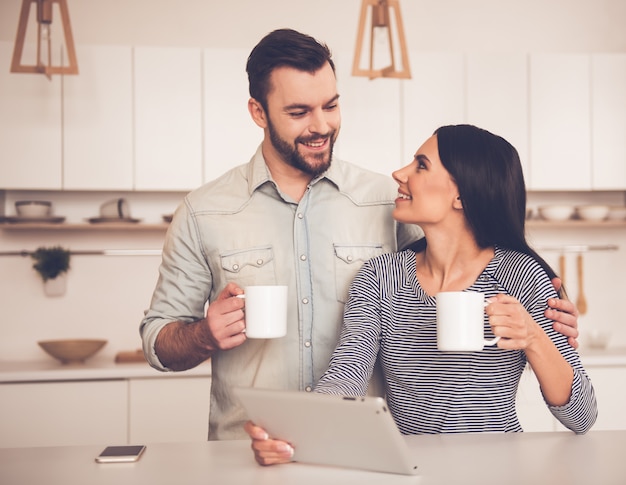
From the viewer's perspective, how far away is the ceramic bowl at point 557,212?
4.18m

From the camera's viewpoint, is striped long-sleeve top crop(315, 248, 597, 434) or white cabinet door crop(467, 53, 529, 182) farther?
white cabinet door crop(467, 53, 529, 182)

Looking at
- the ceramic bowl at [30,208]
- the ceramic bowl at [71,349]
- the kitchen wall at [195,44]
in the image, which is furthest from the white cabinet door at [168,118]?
the ceramic bowl at [71,349]

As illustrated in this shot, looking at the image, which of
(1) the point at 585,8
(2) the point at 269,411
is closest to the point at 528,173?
(1) the point at 585,8

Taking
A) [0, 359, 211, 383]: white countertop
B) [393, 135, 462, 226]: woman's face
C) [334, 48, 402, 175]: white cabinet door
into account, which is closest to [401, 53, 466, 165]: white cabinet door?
[334, 48, 402, 175]: white cabinet door

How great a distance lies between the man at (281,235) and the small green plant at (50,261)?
82.7 inches

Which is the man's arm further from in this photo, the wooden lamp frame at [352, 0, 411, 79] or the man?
the wooden lamp frame at [352, 0, 411, 79]

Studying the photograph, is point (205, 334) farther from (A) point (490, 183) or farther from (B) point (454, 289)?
(A) point (490, 183)

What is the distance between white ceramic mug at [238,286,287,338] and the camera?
163 cm

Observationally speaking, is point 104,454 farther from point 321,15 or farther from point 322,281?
point 321,15

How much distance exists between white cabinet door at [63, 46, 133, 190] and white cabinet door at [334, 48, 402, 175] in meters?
1.05

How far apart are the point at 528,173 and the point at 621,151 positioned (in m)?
0.53

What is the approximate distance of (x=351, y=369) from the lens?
5.72 feet

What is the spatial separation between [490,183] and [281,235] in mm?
563

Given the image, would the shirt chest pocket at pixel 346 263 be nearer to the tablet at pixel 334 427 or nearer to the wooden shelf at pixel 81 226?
the tablet at pixel 334 427
